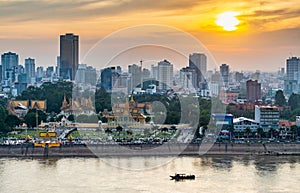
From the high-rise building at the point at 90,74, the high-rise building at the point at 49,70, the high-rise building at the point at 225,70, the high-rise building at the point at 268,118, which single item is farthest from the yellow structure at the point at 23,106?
the high-rise building at the point at 49,70

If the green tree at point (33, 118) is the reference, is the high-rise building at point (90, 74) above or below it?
above

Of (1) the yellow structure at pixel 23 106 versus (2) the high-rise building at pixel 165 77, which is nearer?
(1) the yellow structure at pixel 23 106

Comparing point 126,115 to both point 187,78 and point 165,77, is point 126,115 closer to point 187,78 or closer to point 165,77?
point 165,77

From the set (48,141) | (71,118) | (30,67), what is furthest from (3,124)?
(30,67)

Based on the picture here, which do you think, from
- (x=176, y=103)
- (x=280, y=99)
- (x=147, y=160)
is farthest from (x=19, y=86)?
(x=147, y=160)

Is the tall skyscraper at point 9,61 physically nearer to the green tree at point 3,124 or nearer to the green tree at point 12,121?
the green tree at point 3,124

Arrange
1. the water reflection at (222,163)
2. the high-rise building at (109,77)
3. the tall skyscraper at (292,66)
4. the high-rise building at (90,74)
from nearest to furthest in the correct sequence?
the water reflection at (222,163), the high-rise building at (109,77), the high-rise building at (90,74), the tall skyscraper at (292,66)
